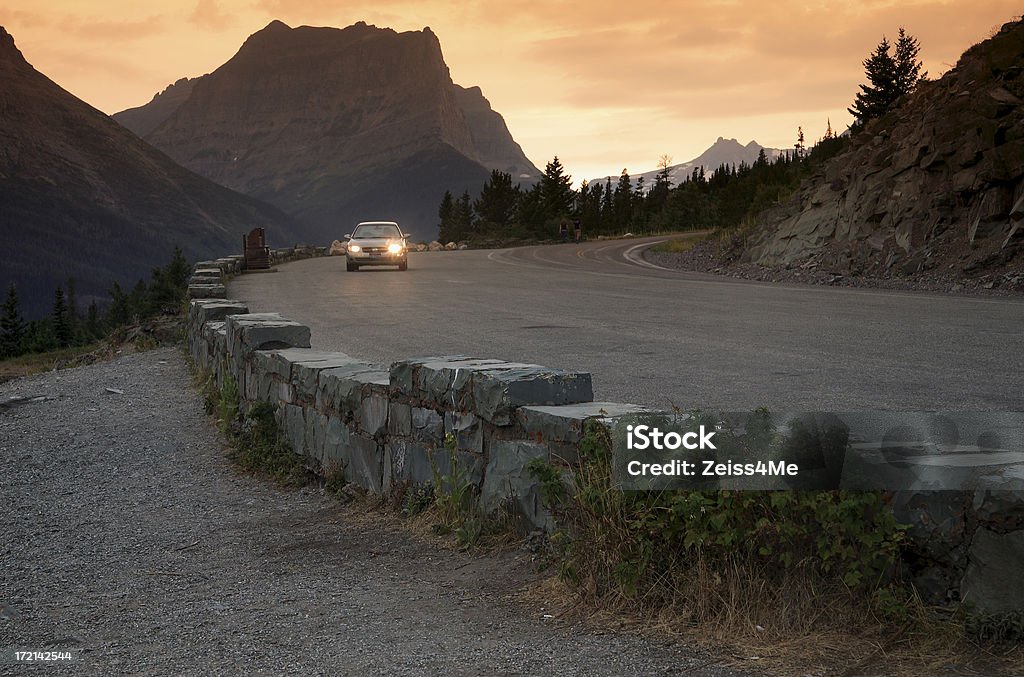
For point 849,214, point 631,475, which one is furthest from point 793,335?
point 849,214

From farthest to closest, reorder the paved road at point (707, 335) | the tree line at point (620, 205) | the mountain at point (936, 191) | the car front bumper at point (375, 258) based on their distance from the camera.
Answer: the tree line at point (620, 205), the car front bumper at point (375, 258), the mountain at point (936, 191), the paved road at point (707, 335)

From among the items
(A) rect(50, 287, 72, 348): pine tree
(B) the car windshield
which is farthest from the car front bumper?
(A) rect(50, 287, 72, 348): pine tree

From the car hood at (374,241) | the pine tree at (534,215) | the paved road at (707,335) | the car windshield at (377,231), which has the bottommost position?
the paved road at (707,335)

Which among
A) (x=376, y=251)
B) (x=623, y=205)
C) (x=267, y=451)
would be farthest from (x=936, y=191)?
(x=623, y=205)

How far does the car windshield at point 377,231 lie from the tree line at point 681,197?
41.5 feet

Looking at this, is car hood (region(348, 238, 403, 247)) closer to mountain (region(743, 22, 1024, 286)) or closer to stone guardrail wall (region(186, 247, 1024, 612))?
mountain (region(743, 22, 1024, 286))

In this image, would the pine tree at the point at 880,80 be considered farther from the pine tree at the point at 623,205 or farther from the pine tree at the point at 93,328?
the pine tree at the point at 93,328

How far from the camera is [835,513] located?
4.20 metres

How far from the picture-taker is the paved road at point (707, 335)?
8703mm

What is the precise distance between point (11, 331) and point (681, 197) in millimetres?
94598

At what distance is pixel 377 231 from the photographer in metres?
36.0

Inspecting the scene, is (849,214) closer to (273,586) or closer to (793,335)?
(793,335)

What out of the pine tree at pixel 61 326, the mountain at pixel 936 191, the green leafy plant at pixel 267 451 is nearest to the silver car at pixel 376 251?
→ the mountain at pixel 936 191

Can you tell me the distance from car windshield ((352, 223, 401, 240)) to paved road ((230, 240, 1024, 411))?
28.9 feet
